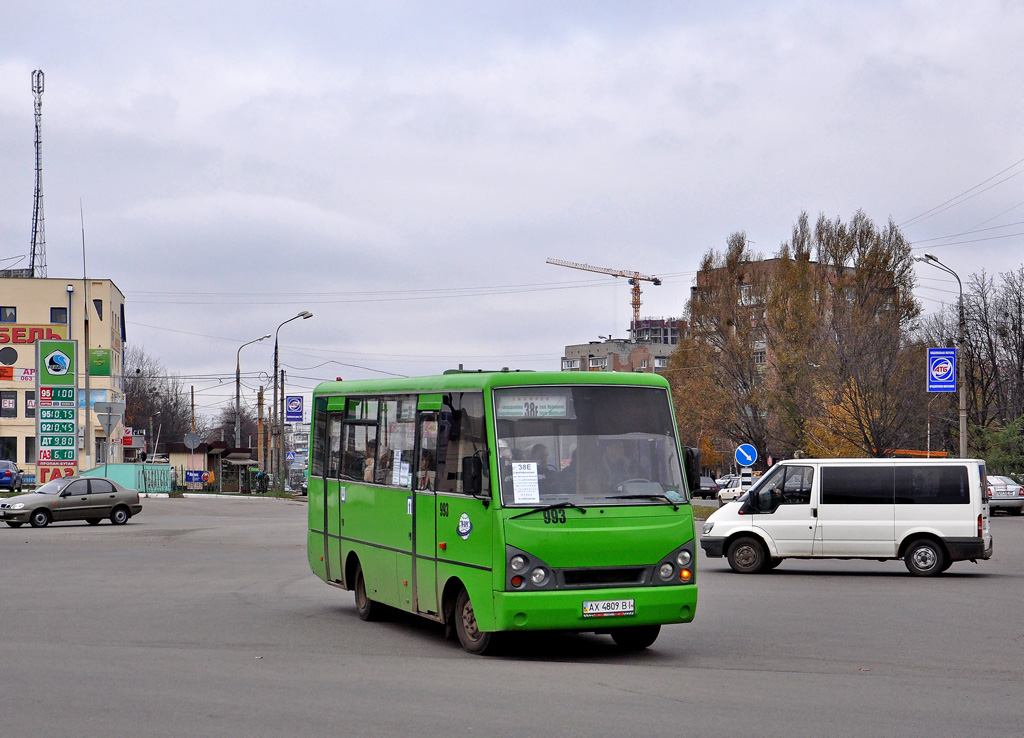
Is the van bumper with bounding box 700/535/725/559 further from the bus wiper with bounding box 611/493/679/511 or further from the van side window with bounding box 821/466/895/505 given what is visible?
the bus wiper with bounding box 611/493/679/511

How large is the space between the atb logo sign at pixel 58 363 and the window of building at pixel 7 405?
139 feet

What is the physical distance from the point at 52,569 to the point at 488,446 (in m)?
12.9

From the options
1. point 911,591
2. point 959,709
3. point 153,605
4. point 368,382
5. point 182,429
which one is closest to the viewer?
point 959,709

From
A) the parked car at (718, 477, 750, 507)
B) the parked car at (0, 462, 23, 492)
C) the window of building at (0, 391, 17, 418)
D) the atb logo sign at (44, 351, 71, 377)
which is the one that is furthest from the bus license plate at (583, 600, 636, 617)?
the window of building at (0, 391, 17, 418)

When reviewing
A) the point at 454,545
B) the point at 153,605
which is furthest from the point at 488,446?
the point at 153,605

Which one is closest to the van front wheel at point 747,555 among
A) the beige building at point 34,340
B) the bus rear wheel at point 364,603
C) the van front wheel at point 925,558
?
the van front wheel at point 925,558

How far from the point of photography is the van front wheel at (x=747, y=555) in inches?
818

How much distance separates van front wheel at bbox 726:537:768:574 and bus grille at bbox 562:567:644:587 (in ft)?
35.1

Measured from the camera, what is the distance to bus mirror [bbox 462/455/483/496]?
1075 cm

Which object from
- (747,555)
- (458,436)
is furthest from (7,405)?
(458,436)

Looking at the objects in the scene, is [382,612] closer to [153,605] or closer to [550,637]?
[550,637]

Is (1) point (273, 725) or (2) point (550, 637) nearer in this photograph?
(1) point (273, 725)

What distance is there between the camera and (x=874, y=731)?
7648 millimetres

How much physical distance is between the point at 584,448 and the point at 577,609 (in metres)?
1.43
